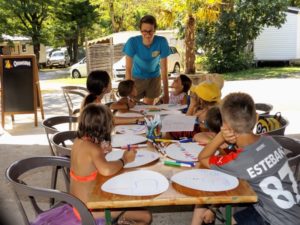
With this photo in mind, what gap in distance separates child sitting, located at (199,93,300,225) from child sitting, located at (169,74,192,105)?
2561 mm

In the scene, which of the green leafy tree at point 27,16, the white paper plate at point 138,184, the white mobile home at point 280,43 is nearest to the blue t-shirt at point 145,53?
the white paper plate at point 138,184

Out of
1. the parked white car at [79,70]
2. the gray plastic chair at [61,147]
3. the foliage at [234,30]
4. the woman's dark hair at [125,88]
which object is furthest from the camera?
the parked white car at [79,70]

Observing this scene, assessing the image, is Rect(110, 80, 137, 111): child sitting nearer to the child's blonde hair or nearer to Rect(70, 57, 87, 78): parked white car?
the child's blonde hair

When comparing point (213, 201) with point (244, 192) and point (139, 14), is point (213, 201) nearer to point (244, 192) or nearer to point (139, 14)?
point (244, 192)

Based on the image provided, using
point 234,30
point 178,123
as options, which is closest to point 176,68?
point 234,30

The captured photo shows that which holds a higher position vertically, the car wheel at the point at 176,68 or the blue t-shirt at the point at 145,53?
the blue t-shirt at the point at 145,53

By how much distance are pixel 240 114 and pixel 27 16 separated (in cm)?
2679

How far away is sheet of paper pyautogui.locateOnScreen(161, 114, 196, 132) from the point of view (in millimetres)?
3111

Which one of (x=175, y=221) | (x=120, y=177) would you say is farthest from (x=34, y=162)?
(x=175, y=221)

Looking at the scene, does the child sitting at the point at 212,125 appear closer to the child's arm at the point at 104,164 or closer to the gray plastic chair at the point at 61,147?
the child's arm at the point at 104,164

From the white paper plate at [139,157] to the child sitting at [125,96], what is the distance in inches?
61.9

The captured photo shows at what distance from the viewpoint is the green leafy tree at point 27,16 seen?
82.2 feet

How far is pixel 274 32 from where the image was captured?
2103 centimetres

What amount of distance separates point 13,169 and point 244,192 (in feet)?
4.43
